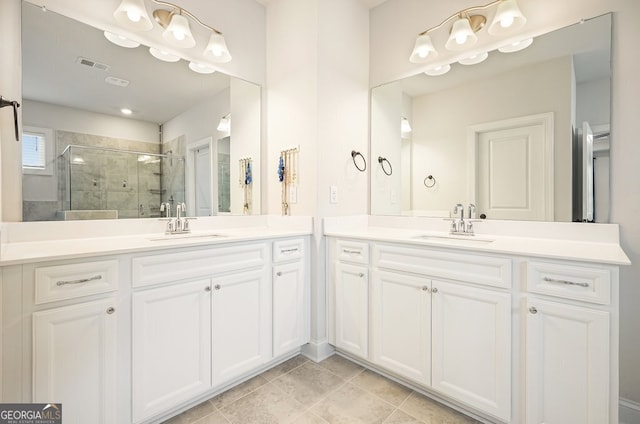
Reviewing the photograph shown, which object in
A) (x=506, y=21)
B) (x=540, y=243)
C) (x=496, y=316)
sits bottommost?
(x=496, y=316)

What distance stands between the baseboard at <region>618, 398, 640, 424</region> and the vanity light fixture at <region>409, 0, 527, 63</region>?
2.15 m

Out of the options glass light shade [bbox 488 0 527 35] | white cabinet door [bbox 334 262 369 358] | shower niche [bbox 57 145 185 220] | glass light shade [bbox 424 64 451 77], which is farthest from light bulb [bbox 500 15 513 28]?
shower niche [bbox 57 145 185 220]

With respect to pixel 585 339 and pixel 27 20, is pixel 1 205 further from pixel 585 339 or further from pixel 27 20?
pixel 585 339

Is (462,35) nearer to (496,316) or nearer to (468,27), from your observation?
(468,27)

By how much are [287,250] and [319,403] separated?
0.94m

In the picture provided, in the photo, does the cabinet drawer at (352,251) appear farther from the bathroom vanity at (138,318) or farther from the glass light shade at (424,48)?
the glass light shade at (424,48)

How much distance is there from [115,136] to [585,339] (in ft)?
8.68

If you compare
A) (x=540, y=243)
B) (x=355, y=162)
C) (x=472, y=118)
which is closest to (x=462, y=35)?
(x=472, y=118)

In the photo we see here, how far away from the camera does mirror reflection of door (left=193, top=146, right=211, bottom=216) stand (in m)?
2.18

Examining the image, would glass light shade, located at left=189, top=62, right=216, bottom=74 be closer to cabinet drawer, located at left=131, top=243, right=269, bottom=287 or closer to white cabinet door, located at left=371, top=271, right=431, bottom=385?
cabinet drawer, located at left=131, top=243, right=269, bottom=287

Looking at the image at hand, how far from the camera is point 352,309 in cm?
206

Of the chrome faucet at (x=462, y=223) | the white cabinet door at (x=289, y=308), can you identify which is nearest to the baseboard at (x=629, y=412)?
the chrome faucet at (x=462, y=223)

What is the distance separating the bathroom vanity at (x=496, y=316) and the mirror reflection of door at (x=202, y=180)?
1016 mm

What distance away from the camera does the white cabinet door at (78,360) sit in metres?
1.15
